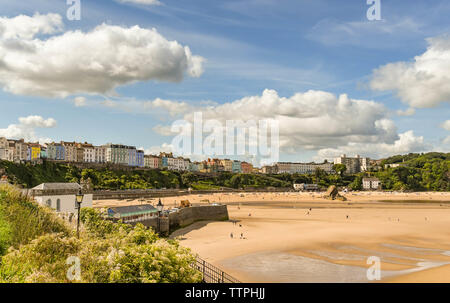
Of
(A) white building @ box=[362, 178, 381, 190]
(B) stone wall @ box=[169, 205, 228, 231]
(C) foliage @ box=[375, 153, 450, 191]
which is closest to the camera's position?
(B) stone wall @ box=[169, 205, 228, 231]

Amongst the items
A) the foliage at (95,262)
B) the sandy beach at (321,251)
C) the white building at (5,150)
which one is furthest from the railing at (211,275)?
the white building at (5,150)

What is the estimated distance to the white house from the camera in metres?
30.6

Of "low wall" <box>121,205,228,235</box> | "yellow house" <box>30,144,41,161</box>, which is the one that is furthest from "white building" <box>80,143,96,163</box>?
"low wall" <box>121,205,228,235</box>

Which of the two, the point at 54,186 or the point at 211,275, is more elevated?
the point at 54,186

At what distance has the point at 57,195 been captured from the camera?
105 feet

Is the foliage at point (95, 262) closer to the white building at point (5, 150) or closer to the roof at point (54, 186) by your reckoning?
the roof at point (54, 186)

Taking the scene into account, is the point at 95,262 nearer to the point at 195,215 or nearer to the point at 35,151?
the point at 195,215

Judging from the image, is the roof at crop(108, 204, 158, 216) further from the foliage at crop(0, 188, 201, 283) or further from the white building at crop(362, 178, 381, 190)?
the white building at crop(362, 178, 381, 190)

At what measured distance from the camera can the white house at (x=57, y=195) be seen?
30.6 m

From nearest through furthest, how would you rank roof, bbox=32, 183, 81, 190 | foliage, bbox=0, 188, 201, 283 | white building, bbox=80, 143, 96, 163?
foliage, bbox=0, 188, 201, 283
roof, bbox=32, 183, 81, 190
white building, bbox=80, 143, 96, 163

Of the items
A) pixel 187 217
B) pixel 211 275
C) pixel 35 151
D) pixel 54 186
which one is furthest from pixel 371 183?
pixel 211 275
